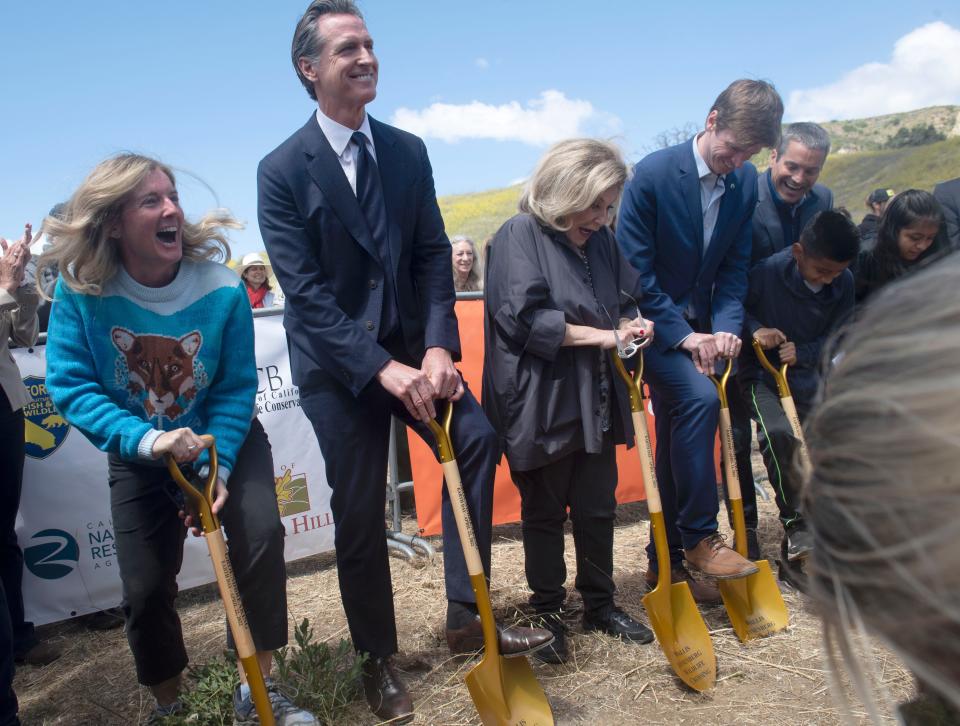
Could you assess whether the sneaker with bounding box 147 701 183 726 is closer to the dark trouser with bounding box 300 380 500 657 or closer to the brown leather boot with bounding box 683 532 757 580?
the dark trouser with bounding box 300 380 500 657

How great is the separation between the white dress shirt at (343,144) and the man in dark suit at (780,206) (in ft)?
7.97

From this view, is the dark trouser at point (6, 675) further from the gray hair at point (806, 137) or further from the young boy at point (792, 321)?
the gray hair at point (806, 137)

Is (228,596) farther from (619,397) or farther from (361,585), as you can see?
(619,397)

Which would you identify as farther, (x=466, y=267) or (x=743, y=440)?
(x=466, y=267)

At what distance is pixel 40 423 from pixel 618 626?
3.18 metres

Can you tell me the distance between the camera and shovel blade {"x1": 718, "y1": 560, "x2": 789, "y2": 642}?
3.80 m

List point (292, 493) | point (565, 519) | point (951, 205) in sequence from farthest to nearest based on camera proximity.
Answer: point (951, 205) → point (292, 493) → point (565, 519)

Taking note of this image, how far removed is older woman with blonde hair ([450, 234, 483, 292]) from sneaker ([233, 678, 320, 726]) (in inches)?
197

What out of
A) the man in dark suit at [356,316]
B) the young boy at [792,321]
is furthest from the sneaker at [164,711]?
the young boy at [792,321]

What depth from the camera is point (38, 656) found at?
414 centimetres

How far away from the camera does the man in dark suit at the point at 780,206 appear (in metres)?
4.58

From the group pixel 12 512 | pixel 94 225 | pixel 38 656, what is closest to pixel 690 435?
pixel 94 225

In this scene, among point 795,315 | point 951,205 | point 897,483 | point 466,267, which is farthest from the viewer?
point 466,267

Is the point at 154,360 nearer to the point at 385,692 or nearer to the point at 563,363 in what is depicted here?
the point at 385,692
